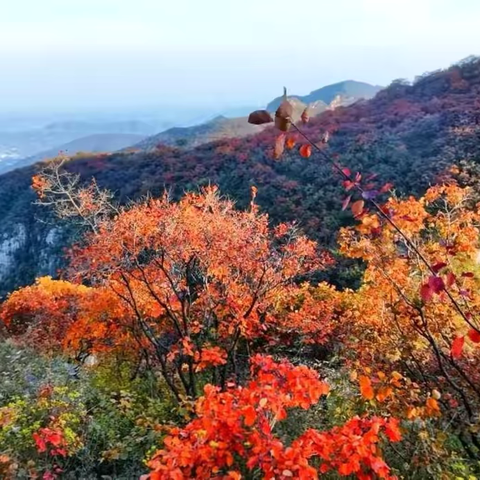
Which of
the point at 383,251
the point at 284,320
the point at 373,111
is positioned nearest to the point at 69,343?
the point at 284,320

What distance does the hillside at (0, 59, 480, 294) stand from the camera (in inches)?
1114

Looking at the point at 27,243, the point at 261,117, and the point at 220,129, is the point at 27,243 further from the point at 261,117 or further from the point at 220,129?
the point at 261,117

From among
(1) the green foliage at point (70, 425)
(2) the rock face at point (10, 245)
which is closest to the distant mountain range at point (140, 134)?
(1) the green foliage at point (70, 425)

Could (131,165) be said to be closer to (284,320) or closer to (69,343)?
(69,343)

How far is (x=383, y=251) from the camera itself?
27.7 feet

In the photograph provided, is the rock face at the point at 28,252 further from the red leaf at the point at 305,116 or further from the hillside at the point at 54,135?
the hillside at the point at 54,135

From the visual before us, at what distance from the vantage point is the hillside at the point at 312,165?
92.8 ft

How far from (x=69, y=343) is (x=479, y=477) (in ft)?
42.5

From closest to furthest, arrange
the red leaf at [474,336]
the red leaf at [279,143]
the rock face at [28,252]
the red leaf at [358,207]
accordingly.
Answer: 1. the red leaf at [279,143]
2. the red leaf at [474,336]
3. the red leaf at [358,207]
4. the rock face at [28,252]

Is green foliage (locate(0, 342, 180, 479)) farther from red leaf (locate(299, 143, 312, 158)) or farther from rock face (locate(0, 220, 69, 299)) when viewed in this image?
rock face (locate(0, 220, 69, 299))

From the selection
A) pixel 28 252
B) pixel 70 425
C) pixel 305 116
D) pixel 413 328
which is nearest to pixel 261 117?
pixel 305 116

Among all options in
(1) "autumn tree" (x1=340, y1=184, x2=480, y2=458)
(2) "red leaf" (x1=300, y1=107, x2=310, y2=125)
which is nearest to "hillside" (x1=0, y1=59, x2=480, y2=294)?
(1) "autumn tree" (x1=340, y1=184, x2=480, y2=458)

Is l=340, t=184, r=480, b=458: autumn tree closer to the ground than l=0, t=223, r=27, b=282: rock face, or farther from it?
farther from it

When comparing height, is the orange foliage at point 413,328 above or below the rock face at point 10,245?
above
